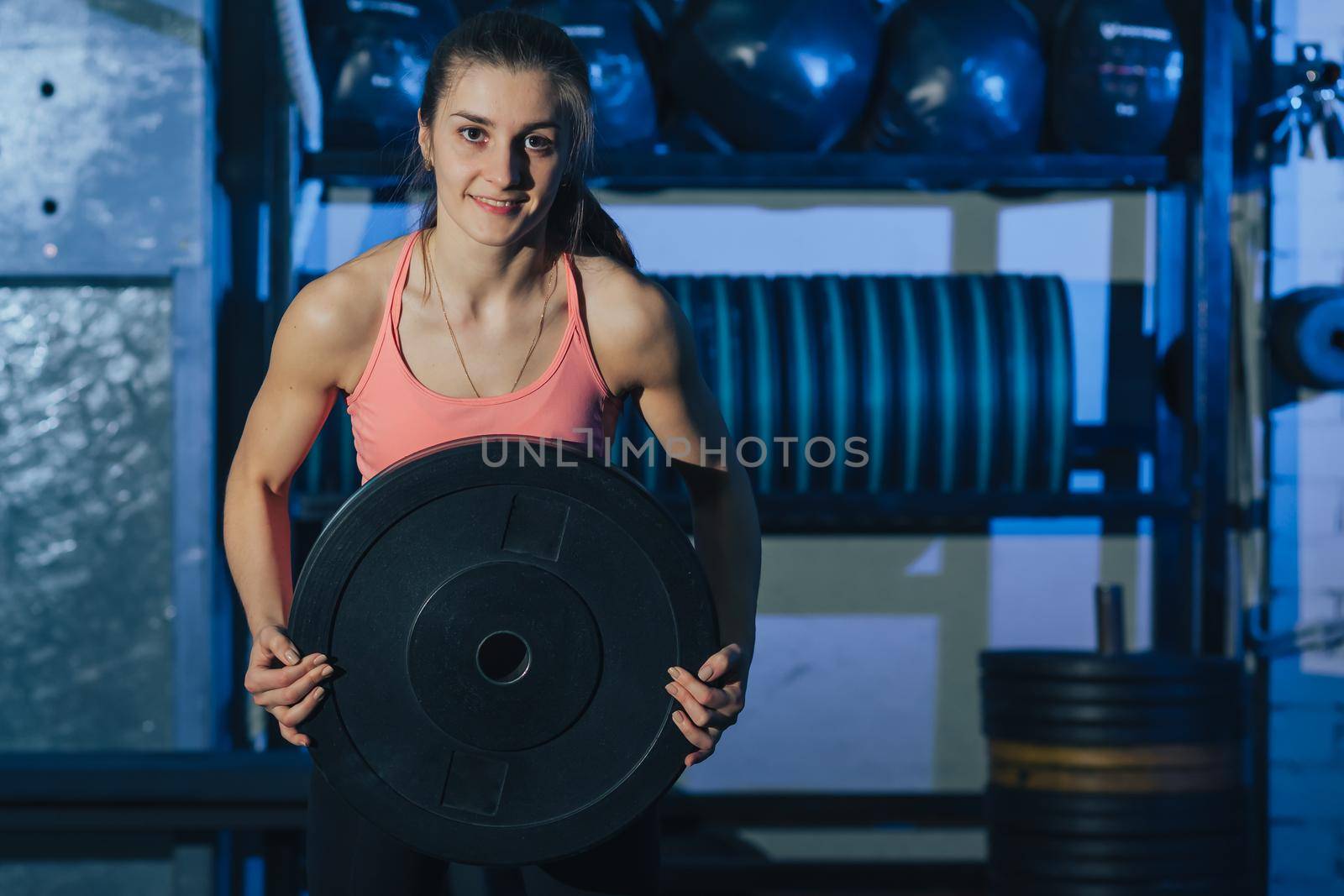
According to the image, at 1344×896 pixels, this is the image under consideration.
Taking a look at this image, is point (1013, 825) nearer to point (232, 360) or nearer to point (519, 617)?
point (519, 617)

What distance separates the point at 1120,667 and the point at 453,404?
1.70 metres

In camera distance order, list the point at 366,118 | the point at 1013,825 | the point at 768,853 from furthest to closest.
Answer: the point at 768,853
the point at 366,118
the point at 1013,825

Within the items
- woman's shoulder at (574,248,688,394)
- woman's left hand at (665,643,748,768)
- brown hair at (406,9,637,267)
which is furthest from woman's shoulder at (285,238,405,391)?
woman's left hand at (665,643,748,768)

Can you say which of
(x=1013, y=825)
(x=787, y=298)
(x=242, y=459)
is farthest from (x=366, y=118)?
(x=1013, y=825)

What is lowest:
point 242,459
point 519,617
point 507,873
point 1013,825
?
point 1013,825

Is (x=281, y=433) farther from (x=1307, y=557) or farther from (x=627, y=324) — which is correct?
(x=1307, y=557)

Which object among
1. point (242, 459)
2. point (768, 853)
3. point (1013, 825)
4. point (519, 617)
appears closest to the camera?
point (519, 617)

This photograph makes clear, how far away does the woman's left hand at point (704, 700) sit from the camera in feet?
4.11

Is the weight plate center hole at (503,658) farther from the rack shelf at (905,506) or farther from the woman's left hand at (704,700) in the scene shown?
the rack shelf at (905,506)

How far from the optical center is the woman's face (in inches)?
50.5

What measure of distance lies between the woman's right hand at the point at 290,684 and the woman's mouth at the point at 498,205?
482mm

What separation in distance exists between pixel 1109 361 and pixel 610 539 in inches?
96.1

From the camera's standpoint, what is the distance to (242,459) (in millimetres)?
1414

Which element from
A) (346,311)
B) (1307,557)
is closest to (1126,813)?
(1307,557)
